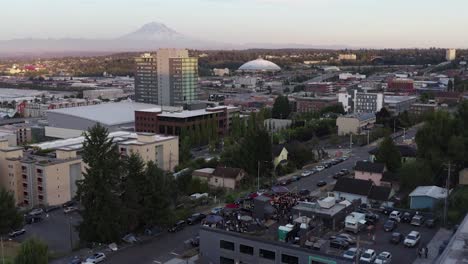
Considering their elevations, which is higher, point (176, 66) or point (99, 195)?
point (176, 66)

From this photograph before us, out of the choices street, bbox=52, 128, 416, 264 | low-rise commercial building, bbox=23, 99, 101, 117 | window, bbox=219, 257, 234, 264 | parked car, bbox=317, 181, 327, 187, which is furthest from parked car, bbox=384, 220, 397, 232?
low-rise commercial building, bbox=23, 99, 101, 117

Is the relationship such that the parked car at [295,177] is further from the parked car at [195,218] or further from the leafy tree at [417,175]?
the parked car at [195,218]

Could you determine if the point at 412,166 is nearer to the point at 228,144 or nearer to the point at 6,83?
the point at 228,144

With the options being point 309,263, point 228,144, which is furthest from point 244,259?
point 228,144

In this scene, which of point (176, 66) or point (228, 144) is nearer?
point (228, 144)

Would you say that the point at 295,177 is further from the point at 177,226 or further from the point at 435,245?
the point at 435,245

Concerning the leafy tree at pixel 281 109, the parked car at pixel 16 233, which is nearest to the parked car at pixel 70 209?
the parked car at pixel 16 233
